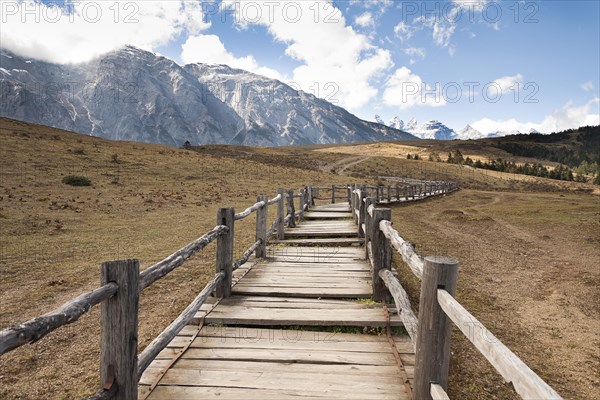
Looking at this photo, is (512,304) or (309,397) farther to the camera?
(512,304)

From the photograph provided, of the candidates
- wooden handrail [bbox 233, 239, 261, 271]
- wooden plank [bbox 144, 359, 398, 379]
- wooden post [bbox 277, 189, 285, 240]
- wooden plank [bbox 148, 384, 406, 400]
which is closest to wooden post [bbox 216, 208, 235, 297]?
wooden handrail [bbox 233, 239, 261, 271]

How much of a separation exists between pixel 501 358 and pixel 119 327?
8.38ft

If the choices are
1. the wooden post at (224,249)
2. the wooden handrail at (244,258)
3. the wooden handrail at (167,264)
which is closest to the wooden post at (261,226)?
the wooden handrail at (244,258)

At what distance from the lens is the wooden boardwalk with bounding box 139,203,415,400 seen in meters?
3.41

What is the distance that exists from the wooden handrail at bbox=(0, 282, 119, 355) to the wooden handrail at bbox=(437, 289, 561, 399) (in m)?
2.36

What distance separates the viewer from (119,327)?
274 cm

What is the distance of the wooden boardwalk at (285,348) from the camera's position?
3.41m

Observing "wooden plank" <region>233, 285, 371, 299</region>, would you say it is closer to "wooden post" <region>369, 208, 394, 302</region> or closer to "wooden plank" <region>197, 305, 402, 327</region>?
"wooden post" <region>369, 208, 394, 302</region>

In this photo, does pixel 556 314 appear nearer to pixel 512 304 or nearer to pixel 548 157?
pixel 512 304

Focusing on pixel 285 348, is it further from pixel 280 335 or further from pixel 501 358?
pixel 501 358

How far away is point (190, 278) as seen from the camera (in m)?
8.38

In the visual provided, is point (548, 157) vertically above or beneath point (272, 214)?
above

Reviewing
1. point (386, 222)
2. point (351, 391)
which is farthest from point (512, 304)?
point (351, 391)

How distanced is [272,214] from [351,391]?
15.8m
